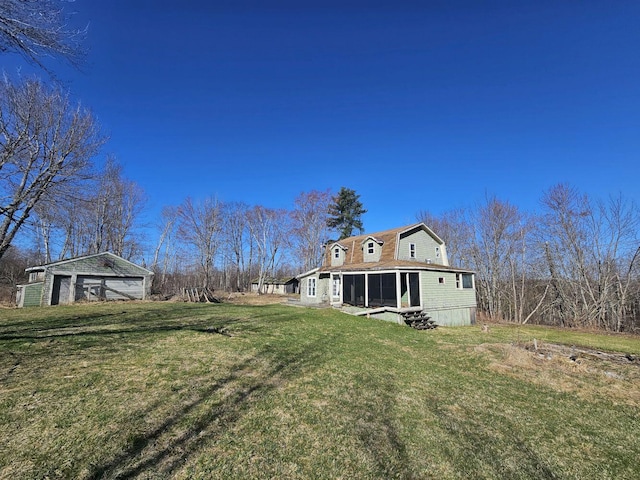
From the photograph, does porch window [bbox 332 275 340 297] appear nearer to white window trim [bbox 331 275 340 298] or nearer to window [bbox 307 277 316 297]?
white window trim [bbox 331 275 340 298]

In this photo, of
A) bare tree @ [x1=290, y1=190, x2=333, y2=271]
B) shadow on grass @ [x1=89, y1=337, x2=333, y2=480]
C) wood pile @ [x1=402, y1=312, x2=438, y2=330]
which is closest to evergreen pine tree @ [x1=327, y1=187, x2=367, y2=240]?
bare tree @ [x1=290, y1=190, x2=333, y2=271]

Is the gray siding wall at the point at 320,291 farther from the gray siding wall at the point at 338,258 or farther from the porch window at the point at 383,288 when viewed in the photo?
the porch window at the point at 383,288

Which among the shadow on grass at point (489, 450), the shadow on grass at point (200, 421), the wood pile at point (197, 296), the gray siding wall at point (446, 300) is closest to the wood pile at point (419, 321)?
the gray siding wall at point (446, 300)

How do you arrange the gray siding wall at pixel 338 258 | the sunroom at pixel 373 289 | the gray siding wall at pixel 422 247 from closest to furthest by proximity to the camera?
the gray siding wall at pixel 422 247, the sunroom at pixel 373 289, the gray siding wall at pixel 338 258

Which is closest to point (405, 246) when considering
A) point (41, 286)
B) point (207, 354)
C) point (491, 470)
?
point (207, 354)

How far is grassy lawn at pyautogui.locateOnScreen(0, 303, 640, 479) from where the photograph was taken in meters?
2.98

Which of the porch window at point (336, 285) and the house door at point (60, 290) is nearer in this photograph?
the house door at point (60, 290)

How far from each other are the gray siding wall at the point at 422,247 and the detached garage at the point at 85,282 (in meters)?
18.6

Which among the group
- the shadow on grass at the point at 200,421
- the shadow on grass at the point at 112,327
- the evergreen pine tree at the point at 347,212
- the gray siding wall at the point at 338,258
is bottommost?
the shadow on grass at the point at 200,421

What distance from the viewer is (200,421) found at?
12.0ft

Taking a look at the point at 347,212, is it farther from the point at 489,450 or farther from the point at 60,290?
the point at 489,450

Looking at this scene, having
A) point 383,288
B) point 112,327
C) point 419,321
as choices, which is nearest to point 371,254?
point 383,288

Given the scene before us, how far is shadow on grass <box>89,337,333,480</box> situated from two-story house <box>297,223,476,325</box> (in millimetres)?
10056

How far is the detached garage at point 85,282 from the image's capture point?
59.1 feet
